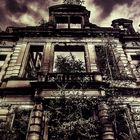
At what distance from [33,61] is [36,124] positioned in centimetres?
699

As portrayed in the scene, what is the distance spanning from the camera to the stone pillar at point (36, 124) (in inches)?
382

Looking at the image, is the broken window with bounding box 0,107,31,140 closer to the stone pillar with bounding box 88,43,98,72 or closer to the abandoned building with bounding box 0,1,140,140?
the abandoned building with bounding box 0,1,140,140

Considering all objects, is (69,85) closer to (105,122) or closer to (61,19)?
(105,122)

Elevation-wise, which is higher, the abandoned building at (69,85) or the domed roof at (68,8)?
the domed roof at (68,8)

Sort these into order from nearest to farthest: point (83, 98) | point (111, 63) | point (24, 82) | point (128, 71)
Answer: point (83, 98)
point (24, 82)
point (128, 71)
point (111, 63)

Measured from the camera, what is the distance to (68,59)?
552 inches

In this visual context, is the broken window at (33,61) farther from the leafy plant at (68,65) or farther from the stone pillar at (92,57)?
the stone pillar at (92,57)

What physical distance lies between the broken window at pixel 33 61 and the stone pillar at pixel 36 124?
3.55 metres

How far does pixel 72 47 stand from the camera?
51.3 feet

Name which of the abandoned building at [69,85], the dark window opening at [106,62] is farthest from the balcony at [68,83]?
the dark window opening at [106,62]

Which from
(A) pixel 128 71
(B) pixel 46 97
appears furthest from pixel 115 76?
(B) pixel 46 97

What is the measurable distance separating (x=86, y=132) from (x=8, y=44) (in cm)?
946

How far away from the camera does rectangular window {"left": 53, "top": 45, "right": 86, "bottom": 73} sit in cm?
1352

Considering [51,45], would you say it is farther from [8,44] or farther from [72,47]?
[8,44]
